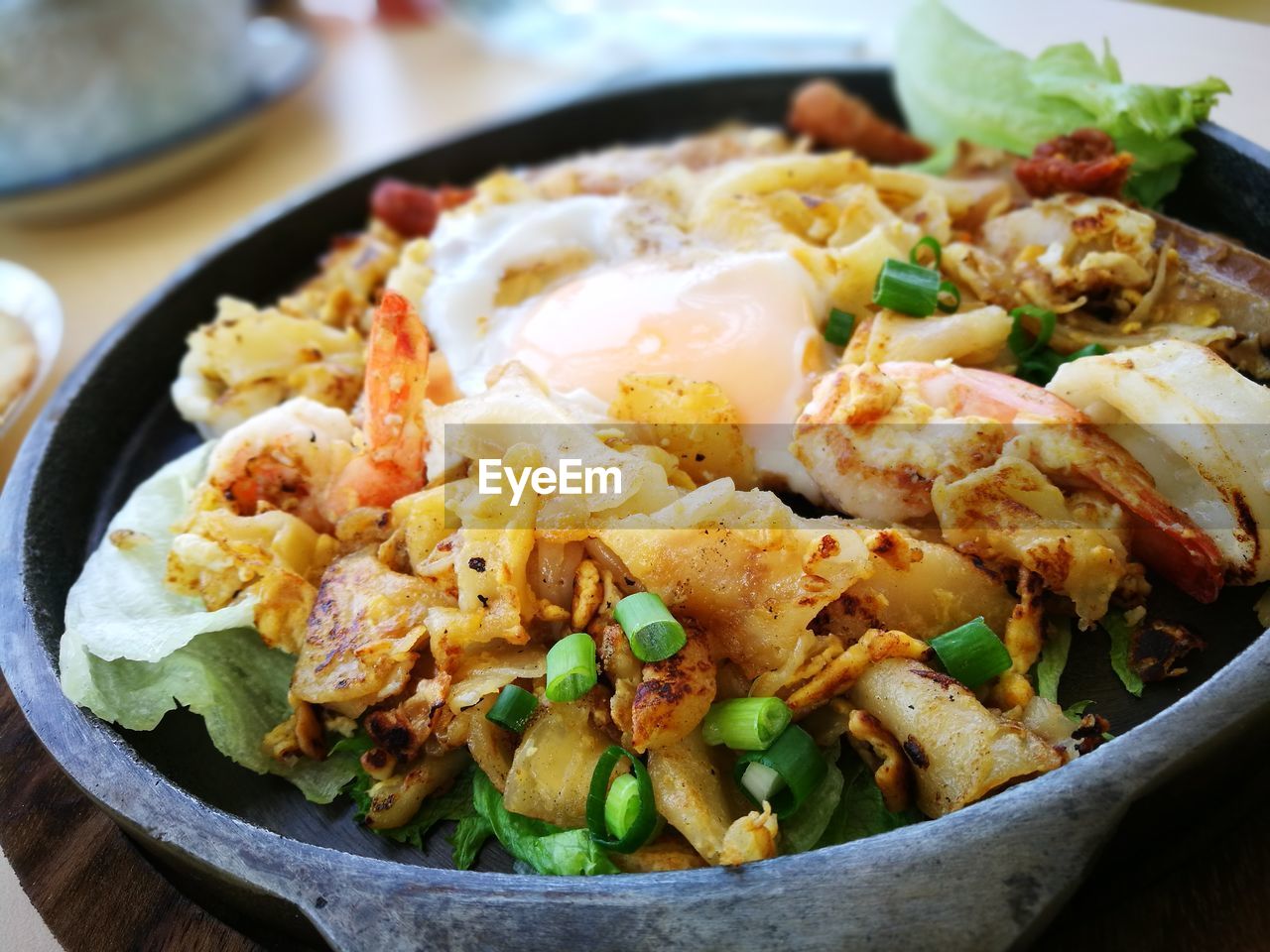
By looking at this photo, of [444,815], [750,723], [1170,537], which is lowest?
[444,815]

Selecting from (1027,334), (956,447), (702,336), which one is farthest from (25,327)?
(1027,334)

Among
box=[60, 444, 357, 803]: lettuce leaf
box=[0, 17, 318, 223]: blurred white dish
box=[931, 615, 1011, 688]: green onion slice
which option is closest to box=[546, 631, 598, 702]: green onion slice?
box=[60, 444, 357, 803]: lettuce leaf

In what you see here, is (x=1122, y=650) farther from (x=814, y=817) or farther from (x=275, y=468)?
(x=275, y=468)

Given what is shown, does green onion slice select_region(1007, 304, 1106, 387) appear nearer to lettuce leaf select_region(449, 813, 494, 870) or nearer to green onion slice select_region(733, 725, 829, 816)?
green onion slice select_region(733, 725, 829, 816)

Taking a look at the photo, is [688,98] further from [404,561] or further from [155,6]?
[404,561]

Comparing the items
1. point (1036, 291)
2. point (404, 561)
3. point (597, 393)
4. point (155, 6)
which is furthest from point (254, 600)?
point (155, 6)
